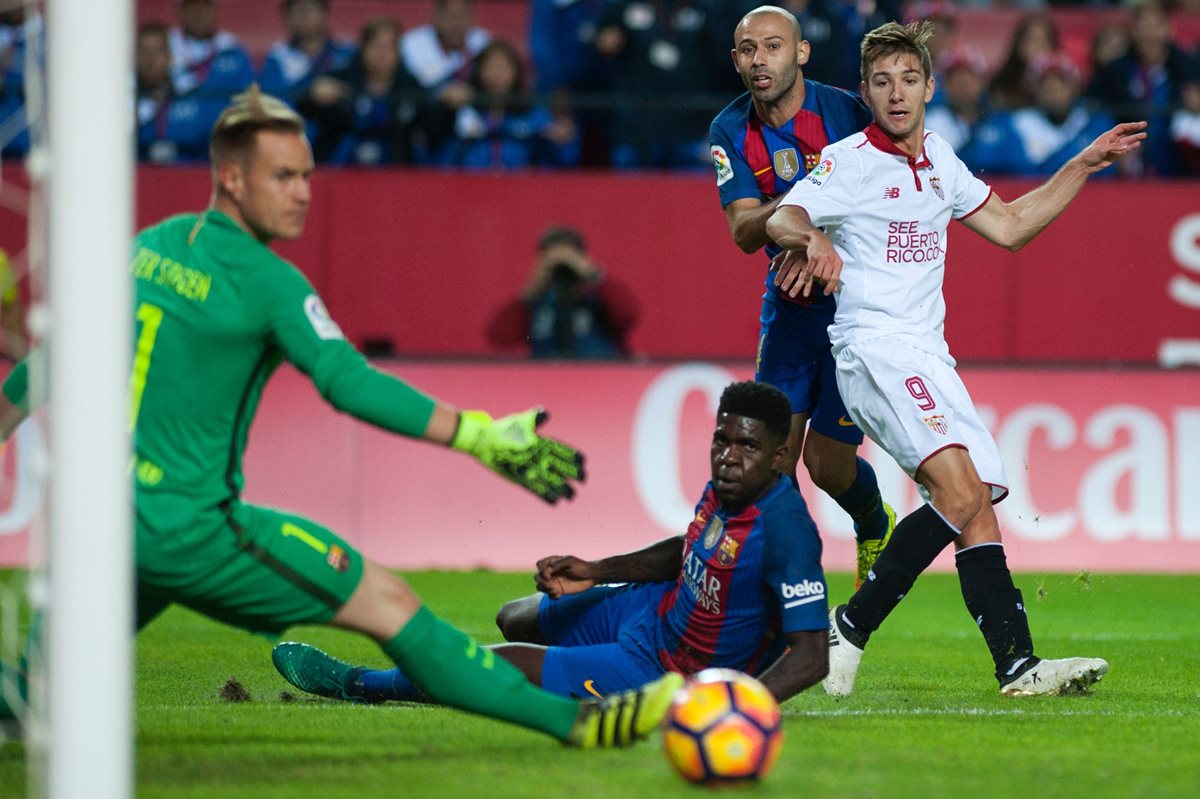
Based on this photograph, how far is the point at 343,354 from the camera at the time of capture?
182 inches

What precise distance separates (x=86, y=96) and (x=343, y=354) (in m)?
0.98

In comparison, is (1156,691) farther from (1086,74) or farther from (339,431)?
(1086,74)

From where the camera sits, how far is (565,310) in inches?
490

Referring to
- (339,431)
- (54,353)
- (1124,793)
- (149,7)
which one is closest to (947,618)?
(339,431)

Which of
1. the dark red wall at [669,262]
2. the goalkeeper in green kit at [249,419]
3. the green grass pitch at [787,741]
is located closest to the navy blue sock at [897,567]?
the green grass pitch at [787,741]

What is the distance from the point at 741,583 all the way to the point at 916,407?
1.15 metres

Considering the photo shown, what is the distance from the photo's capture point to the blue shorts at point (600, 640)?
5863 millimetres

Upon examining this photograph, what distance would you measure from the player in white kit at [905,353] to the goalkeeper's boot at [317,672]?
69.6 inches

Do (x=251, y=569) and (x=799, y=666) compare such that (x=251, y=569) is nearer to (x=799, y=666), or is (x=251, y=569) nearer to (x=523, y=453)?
(x=523, y=453)

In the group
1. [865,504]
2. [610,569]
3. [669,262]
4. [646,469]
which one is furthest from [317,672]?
[669,262]

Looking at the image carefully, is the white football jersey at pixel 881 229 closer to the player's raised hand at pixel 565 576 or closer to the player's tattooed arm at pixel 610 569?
the player's tattooed arm at pixel 610 569

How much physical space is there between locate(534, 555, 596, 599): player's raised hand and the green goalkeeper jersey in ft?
4.57

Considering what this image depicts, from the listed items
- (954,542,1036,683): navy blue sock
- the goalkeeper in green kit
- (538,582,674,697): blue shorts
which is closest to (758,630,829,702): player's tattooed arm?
(538,582,674,697): blue shorts

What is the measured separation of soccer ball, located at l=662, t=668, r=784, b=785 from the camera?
15.2 ft
